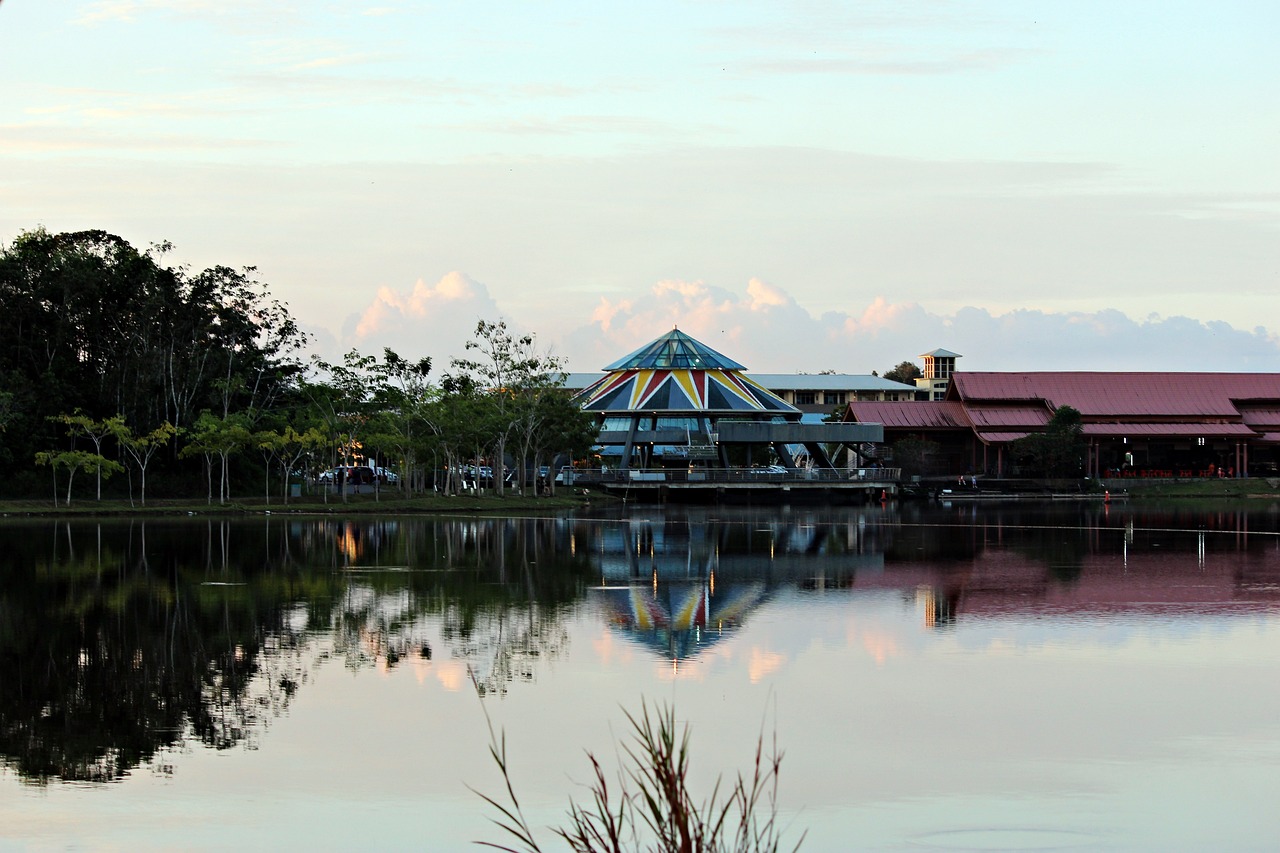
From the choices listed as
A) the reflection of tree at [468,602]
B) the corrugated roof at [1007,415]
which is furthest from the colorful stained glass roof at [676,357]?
the reflection of tree at [468,602]

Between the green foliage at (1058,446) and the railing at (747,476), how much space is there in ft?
33.6

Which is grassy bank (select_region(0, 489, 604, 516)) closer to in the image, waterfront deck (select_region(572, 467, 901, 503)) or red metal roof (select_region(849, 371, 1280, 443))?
waterfront deck (select_region(572, 467, 901, 503))

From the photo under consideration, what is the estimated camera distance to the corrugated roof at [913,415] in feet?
322

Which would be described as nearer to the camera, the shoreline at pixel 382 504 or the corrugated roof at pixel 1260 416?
the shoreline at pixel 382 504

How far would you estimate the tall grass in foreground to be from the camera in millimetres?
6652

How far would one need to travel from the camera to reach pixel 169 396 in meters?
63.5

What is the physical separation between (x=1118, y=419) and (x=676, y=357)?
2769 cm

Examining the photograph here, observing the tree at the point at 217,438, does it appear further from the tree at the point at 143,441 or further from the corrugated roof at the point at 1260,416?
the corrugated roof at the point at 1260,416

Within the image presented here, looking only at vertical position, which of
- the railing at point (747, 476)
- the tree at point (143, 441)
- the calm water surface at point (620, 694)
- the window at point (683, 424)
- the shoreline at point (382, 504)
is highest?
the window at point (683, 424)

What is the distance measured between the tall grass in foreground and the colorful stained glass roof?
8297 cm

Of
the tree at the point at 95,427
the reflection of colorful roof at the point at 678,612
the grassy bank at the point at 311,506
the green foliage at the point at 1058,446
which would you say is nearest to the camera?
the reflection of colorful roof at the point at 678,612

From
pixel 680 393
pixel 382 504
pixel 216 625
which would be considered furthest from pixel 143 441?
pixel 680 393

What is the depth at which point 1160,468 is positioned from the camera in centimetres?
9619

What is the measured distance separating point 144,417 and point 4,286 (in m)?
7.47
